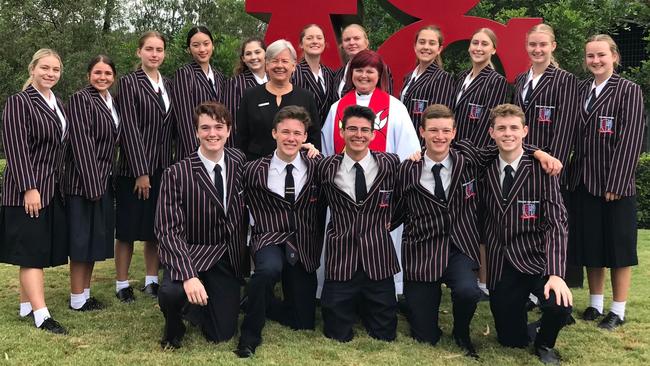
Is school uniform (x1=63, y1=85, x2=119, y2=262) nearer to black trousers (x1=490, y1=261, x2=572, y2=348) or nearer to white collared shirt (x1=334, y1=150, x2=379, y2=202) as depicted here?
white collared shirt (x1=334, y1=150, x2=379, y2=202)

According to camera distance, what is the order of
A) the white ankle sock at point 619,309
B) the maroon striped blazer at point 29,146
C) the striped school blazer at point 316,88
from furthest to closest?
the striped school blazer at point 316,88, the white ankle sock at point 619,309, the maroon striped blazer at point 29,146

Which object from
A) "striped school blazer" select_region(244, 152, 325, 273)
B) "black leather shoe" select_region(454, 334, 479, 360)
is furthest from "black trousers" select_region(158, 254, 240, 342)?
"black leather shoe" select_region(454, 334, 479, 360)

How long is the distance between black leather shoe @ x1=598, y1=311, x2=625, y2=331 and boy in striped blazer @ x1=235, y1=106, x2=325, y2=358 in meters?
1.90

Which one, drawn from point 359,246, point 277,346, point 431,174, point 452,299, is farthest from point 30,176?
point 452,299

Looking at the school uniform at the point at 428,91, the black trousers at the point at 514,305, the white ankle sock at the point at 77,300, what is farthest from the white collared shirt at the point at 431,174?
the white ankle sock at the point at 77,300

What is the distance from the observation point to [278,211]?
3838 mm

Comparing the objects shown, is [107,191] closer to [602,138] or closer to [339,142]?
[339,142]

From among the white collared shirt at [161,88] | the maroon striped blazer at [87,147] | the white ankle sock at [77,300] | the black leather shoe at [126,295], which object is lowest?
the black leather shoe at [126,295]

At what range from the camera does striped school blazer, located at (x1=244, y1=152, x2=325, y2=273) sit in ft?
12.5

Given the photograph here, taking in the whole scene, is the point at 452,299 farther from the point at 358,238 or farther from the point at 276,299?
the point at 276,299

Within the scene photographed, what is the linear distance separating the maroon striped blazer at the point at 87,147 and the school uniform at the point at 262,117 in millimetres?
949

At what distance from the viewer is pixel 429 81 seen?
4.64 metres

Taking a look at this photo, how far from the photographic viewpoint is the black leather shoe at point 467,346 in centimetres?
352

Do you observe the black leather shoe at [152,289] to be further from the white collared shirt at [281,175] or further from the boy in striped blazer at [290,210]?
the white collared shirt at [281,175]
